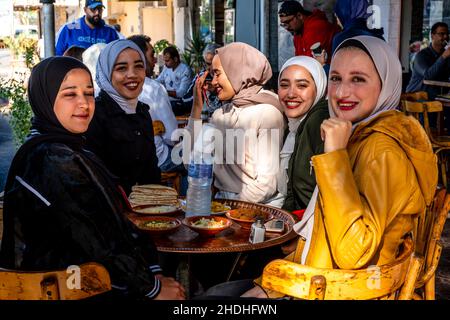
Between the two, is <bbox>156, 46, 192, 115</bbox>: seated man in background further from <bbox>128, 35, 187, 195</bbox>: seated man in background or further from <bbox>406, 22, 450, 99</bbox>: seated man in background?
<bbox>128, 35, 187, 195</bbox>: seated man in background

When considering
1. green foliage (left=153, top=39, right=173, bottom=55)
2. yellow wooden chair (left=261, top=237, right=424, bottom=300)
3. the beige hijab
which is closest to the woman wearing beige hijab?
the beige hijab

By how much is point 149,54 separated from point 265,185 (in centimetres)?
433

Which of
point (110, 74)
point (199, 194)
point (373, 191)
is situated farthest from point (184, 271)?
point (110, 74)

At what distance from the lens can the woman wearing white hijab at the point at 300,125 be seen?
10.3ft

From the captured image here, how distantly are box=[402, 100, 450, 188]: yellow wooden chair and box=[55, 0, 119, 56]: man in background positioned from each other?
422 cm

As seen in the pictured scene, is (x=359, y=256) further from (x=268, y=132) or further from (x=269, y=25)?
(x=269, y=25)

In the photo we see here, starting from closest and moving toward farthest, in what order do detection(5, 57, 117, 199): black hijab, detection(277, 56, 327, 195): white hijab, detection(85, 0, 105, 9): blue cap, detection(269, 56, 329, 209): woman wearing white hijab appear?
detection(5, 57, 117, 199): black hijab, detection(269, 56, 329, 209): woman wearing white hijab, detection(277, 56, 327, 195): white hijab, detection(85, 0, 105, 9): blue cap

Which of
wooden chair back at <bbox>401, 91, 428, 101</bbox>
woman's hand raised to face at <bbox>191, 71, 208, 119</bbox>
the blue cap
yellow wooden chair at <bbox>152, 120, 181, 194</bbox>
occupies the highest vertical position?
the blue cap

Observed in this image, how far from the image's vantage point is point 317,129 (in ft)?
10.3

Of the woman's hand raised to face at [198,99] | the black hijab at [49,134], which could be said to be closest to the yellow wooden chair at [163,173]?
the woman's hand raised to face at [198,99]

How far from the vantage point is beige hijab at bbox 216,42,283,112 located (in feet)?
12.1

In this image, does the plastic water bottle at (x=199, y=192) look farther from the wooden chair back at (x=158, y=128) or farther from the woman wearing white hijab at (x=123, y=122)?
the wooden chair back at (x=158, y=128)

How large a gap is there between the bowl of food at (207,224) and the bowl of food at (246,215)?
12 centimetres

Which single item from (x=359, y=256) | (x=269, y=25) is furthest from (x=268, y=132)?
(x=269, y=25)
